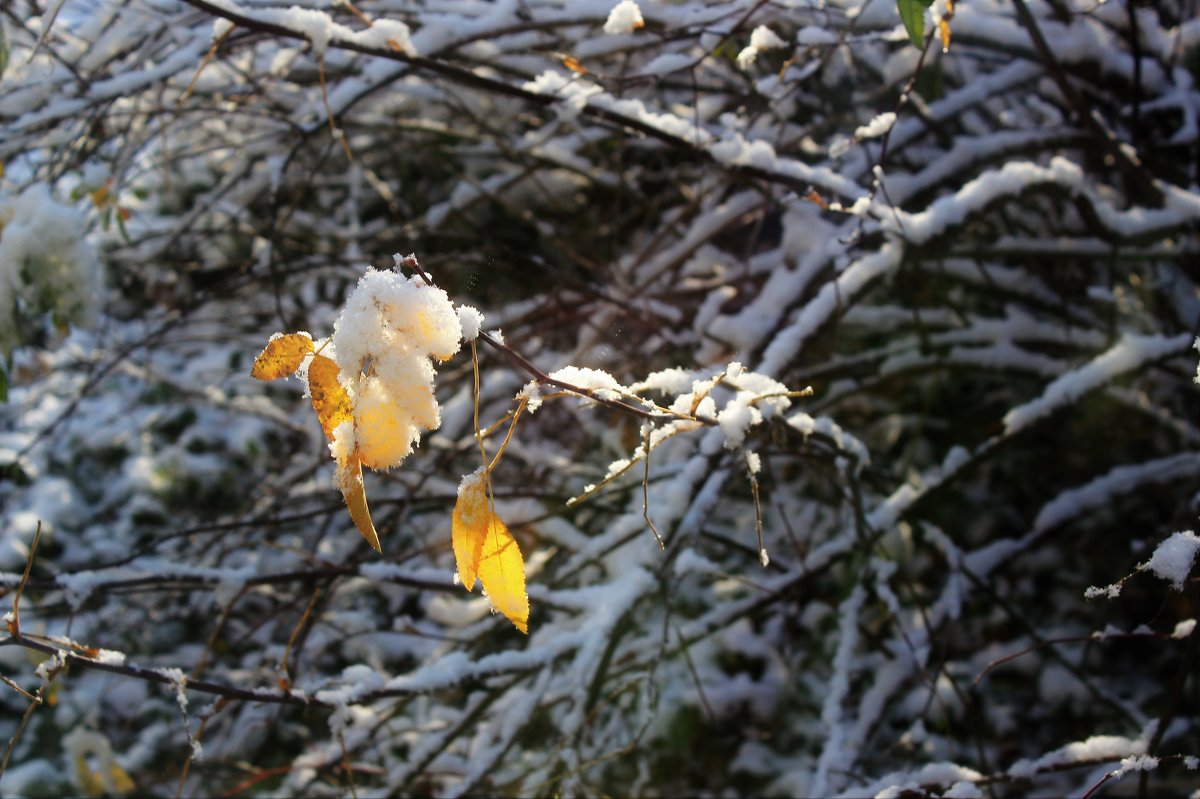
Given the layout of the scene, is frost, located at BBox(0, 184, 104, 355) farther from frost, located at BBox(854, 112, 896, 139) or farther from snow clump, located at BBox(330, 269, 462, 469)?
frost, located at BBox(854, 112, 896, 139)

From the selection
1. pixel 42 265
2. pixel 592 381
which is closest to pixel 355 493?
pixel 592 381

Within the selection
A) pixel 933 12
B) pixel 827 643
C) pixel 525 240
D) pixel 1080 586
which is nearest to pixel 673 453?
pixel 827 643

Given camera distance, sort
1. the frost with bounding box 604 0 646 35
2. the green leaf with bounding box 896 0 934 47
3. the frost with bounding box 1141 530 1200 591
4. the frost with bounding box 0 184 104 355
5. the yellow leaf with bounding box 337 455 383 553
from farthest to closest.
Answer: the frost with bounding box 0 184 104 355 < the frost with bounding box 604 0 646 35 < the green leaf with bounding box 896 0 934 47 < the frost with bounding box 1141 530 1200 591 < the yellow leaf with bounding box 337 455 383 553

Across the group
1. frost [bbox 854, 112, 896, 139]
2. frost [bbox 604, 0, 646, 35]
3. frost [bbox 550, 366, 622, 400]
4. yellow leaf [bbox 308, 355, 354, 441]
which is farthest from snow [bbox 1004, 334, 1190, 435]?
yellow leaf [bbox 308, 355, 354, 441]

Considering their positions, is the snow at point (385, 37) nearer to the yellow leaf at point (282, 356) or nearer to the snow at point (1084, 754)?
the yellow leaf at point (282, 356)

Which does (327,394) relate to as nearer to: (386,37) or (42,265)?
(386,37)

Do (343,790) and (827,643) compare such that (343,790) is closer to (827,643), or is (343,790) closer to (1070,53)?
(827,643)
